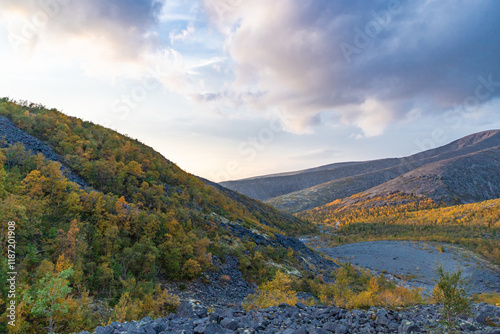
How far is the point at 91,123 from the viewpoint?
3070 centimetres

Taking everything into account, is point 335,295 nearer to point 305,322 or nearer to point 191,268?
point 191,268

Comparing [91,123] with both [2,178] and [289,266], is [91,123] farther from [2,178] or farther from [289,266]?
[289,266]

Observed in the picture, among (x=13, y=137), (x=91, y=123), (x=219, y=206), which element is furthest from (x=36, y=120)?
(x=219, y=206)

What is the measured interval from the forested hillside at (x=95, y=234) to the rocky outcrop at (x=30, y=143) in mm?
302

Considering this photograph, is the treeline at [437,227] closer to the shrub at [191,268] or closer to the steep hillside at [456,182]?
the steep hillside at [456,182]

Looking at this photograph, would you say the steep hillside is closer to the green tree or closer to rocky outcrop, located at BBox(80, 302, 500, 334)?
rocky outcrop, located at BBox(80, 302, 500, 334)

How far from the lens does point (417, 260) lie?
3672 centimetres

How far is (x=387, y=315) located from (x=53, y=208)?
15972mm

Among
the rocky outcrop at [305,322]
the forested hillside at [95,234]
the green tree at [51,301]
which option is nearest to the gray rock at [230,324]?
the rocky outcrop at [305,322]

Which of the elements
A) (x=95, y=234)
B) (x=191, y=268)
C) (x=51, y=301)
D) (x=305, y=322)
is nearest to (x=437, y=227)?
(x=191, y=268)

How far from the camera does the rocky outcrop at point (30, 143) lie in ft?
56.4

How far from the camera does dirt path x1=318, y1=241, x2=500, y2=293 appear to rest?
28.3 m

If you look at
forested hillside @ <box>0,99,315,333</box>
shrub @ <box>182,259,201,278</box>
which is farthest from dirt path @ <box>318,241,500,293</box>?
shrub @ <box>182,259,201,278</box>

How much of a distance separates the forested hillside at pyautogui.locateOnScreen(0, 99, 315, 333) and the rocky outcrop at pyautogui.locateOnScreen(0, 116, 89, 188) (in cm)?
30
